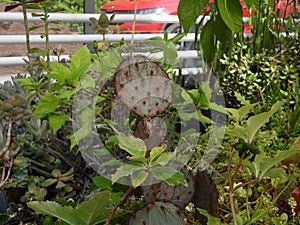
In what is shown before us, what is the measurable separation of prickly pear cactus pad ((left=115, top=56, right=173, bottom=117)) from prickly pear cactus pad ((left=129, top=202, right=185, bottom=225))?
0.17 meters

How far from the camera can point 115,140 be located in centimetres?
127

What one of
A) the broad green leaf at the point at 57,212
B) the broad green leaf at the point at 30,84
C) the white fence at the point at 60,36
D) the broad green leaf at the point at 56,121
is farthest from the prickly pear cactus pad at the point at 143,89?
the white fence at the point at 60,36

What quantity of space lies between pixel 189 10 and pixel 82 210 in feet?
1.36

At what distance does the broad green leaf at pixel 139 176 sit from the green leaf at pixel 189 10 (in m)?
0.31

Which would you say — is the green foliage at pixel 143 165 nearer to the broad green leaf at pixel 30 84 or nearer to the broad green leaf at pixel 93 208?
the broad green leaf at pixel 93 208

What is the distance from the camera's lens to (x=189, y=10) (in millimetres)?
1014

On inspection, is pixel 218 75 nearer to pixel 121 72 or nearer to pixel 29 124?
pixel 29 124

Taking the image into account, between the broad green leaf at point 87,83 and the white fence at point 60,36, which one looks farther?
the white fence at point 60,36

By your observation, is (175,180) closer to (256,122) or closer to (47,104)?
(256,122)

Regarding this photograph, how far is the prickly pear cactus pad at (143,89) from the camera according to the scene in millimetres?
966

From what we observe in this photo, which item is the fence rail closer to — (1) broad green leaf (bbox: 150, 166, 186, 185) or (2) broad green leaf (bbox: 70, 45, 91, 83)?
(2) broad green leaf (bbox: 70, 45, 91, 83)

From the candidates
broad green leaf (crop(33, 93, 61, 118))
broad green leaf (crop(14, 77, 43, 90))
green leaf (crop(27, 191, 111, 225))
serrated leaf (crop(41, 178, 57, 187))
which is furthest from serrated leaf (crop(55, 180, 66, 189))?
green leaf (crop(27, 191, 111, 225))

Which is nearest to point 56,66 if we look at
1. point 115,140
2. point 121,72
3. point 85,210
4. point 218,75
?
point 115,140

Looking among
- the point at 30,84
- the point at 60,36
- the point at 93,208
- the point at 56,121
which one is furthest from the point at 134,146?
the point at 60,36
